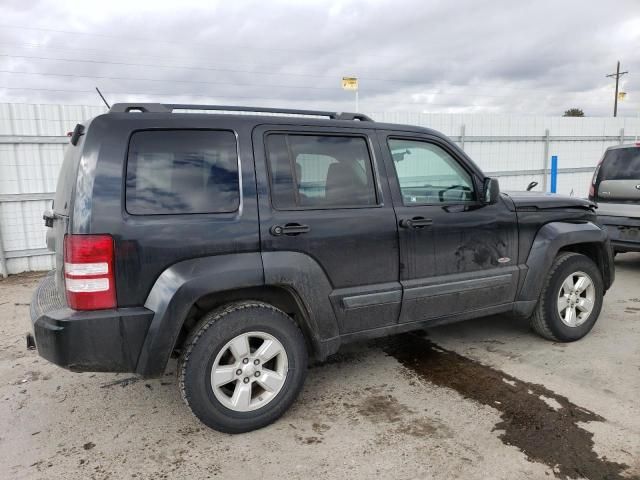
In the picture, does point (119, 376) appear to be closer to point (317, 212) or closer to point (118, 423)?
point (118, 423)

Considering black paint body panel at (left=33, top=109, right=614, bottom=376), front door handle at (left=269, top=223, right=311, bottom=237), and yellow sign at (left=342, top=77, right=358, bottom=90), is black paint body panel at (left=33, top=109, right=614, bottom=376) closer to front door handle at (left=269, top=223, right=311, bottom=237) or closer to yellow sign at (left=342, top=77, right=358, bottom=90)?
front door handle at (left=269, top=223, right=311, bottom=237)

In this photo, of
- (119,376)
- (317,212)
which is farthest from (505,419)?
(119,376)

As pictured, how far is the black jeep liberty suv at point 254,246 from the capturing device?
2488 millimetres

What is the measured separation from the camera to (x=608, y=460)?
2.45 metres

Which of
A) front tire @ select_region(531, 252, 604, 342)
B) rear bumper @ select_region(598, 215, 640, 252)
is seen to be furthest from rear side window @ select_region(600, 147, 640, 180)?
front tire @ select_region(531, 252, 604, 342)

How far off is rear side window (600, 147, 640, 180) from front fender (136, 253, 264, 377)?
18.7 feet

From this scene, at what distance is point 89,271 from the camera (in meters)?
2.41

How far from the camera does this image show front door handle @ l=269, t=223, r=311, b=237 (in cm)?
279

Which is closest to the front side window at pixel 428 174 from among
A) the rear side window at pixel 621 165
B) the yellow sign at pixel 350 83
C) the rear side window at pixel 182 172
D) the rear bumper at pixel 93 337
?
the rear side window at pixel 182 172

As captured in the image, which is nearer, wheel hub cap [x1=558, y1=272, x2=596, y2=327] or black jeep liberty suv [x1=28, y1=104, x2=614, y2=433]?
black jeep liberty suv [x1=28, y1=104, x2=614, y2=433]

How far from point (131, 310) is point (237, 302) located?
0.59 meters

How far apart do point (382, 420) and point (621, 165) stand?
530cm

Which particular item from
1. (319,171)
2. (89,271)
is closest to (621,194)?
(319,171)

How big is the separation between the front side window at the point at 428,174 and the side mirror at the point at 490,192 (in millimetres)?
91
